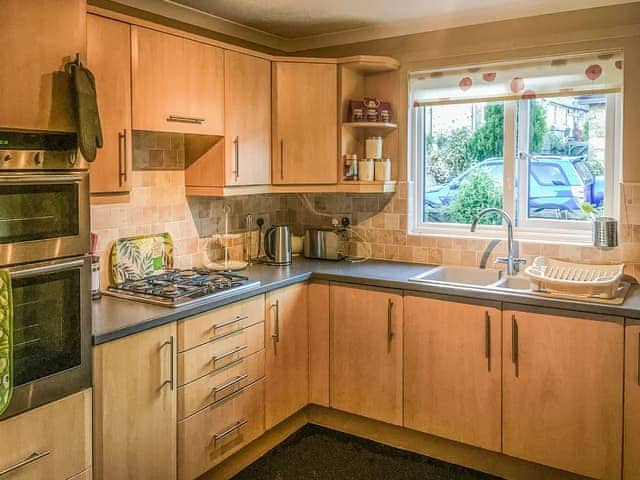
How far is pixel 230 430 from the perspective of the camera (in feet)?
9.02

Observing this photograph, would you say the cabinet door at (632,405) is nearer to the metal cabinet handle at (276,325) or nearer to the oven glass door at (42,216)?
the metal cabinet handle at (276,325)

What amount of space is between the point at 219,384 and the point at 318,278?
85 centimetres

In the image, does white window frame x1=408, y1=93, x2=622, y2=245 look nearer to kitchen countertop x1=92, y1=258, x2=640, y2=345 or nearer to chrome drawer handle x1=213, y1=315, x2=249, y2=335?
kitchen countertop x1=92, y1=258, x2=640, y2=345

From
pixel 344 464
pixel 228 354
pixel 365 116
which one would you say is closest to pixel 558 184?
pixel 365 116

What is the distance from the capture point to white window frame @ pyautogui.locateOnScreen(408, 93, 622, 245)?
10.0 ft

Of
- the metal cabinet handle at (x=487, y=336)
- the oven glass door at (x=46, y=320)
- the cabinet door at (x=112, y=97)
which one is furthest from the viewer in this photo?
the metal cabinet handle at (x=487, y=336)

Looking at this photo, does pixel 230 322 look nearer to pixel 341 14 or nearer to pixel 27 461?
pixel 27 461

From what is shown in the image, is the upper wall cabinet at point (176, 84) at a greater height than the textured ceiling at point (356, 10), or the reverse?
the textured ceiling at point (356, 10)

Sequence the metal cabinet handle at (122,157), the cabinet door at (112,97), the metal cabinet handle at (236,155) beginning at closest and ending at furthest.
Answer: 1. the cabinet door at (112,97)
2. the metal cabinet handle at (122,157)
3. the metal cabinet handle at (236,155)

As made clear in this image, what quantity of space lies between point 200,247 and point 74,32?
1.61 meters

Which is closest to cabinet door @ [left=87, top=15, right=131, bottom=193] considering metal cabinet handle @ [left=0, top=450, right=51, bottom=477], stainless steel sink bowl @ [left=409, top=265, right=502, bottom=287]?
metal cabinet handle @ [left=0, top=450, right=51, bottom=477]

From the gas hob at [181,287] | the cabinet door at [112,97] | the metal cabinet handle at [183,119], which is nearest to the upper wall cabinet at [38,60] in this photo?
the cabinet door at [112,97]

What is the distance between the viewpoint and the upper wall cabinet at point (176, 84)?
257cm

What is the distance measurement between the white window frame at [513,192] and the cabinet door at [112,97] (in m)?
1.74
